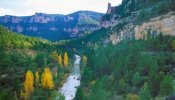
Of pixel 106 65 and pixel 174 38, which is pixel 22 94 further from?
pixel 174 38

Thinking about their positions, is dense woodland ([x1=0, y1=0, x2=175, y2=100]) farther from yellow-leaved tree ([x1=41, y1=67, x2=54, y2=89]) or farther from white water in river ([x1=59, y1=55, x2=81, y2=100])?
white water in river ([x1=59, y1=55, x2=81, y2=100])

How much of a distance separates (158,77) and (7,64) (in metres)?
70.5

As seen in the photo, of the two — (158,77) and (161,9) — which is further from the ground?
(161,9)

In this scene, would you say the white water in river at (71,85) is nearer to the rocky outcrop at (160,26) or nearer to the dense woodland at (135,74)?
the dense woodland at (135,74)

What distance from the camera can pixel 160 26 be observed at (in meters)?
153

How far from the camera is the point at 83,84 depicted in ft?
373

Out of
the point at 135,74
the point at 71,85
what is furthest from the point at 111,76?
the point at 71,85

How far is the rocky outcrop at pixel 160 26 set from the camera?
480 ft

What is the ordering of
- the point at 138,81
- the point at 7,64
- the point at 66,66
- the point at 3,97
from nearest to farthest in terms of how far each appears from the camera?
the point at 3,97, the point at 138,81, the point at 7,64, the point at 66,66

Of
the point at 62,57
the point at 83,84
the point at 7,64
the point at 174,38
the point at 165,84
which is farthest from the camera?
the point at 62,57

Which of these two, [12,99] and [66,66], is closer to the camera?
[12,99]

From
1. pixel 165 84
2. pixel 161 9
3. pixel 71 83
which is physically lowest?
pixel 71 83

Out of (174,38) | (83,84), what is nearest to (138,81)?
(83,84)

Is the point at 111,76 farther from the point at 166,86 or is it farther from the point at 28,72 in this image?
the point at 166,86
